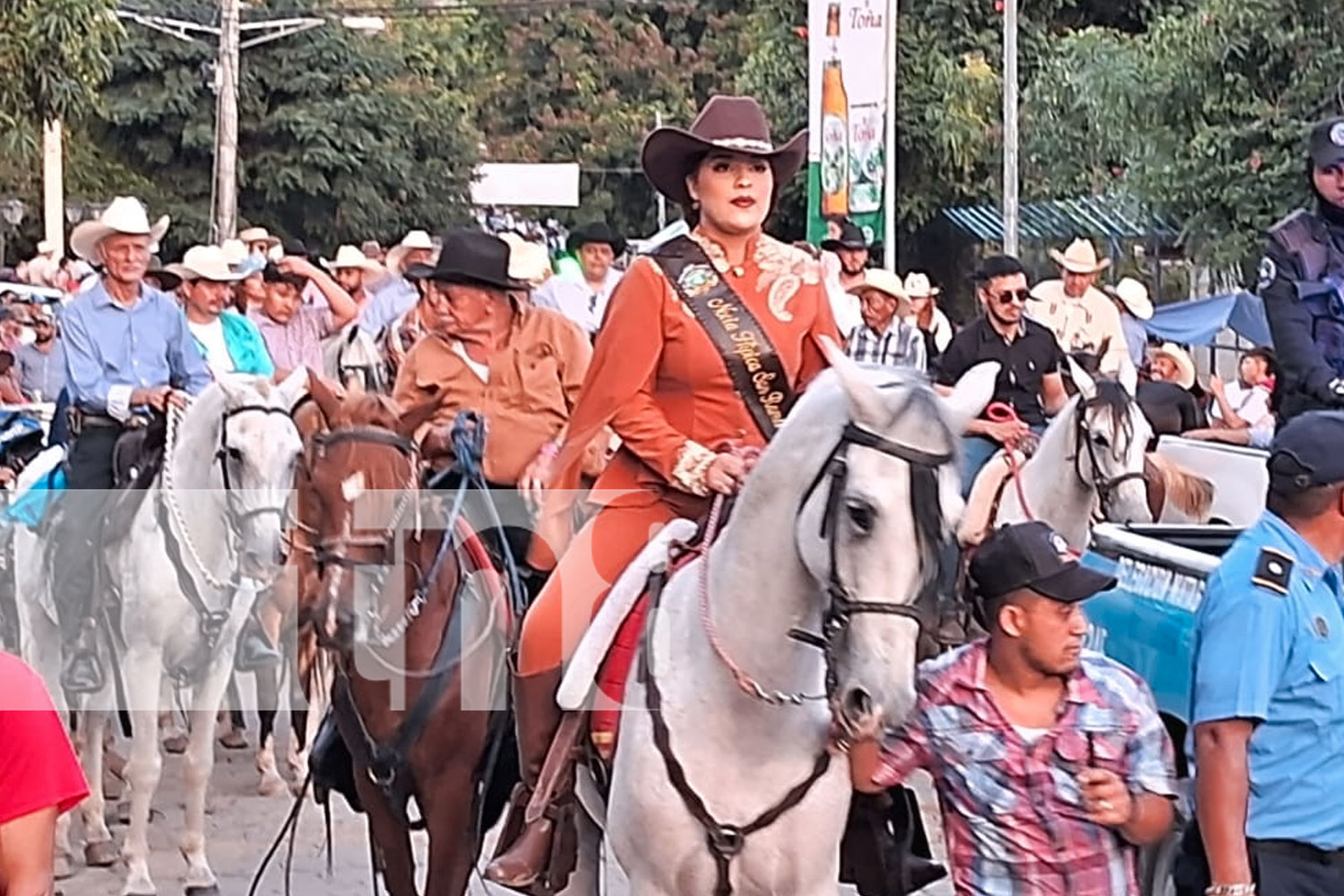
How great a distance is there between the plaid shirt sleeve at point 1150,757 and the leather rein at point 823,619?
0.51 m

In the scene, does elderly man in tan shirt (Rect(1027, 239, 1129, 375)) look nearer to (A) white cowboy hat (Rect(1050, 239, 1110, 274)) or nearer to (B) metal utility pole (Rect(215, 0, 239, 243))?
(A) white cowboy hat (Rect(1050, 239, 1110, 274))

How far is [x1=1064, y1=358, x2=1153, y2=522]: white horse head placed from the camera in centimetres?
1006

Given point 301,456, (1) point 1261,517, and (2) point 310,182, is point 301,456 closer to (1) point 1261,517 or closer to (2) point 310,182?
(1) point 1261,517

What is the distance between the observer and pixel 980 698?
5.02 meters

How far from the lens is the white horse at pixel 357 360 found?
10611 millimetres

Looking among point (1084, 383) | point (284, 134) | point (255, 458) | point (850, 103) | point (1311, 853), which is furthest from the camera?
point (284, 134)

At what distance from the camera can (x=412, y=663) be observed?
752 cm

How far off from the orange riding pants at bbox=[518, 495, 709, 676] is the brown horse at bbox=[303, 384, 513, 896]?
0.77 meters

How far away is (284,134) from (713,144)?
36.3m

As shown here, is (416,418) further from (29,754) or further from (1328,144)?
(29,754)

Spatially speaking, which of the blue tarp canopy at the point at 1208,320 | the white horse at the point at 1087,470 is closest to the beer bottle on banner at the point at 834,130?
the blue tarp canopy at the point at 1208,320

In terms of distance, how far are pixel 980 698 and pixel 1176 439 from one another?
625 centimetres

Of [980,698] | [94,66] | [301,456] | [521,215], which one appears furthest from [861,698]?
[521,215]

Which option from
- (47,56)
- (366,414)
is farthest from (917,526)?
(47,56)
